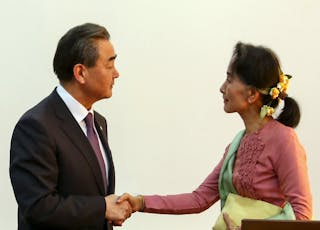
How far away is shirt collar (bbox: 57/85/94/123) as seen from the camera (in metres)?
1.93

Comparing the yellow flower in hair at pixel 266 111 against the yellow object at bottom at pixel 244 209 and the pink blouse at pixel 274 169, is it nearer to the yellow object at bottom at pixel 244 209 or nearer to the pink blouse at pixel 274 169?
the pink blouse at pixel 274 169

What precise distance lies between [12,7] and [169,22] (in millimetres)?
851

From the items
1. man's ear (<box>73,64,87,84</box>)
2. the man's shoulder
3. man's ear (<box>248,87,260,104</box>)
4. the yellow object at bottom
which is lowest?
the yellow object at bottom

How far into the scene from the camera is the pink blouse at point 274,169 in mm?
1821

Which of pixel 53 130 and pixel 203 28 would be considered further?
pixel 203 28

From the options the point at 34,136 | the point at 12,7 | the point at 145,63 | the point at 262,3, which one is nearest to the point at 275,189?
the point at 34,136

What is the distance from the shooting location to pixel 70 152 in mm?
A: 1814

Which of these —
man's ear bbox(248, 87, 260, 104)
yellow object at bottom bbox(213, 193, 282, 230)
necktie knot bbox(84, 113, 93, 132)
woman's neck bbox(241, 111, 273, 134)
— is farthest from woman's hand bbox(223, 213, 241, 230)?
necktie knot bbox(84, 113, 93, 132)

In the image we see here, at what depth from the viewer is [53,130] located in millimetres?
1798

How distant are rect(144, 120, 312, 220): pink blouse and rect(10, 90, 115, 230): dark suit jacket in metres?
0.52

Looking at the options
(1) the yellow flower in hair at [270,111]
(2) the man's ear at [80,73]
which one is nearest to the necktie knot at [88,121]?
(2) the man's ear at [80,73]

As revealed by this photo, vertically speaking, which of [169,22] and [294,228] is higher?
[169,22]

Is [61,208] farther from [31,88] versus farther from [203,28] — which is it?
[203,28]

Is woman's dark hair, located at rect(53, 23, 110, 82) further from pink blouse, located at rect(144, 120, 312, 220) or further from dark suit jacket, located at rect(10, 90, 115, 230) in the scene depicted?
pink blouse, located at rect(144, 120, 312, 220)
